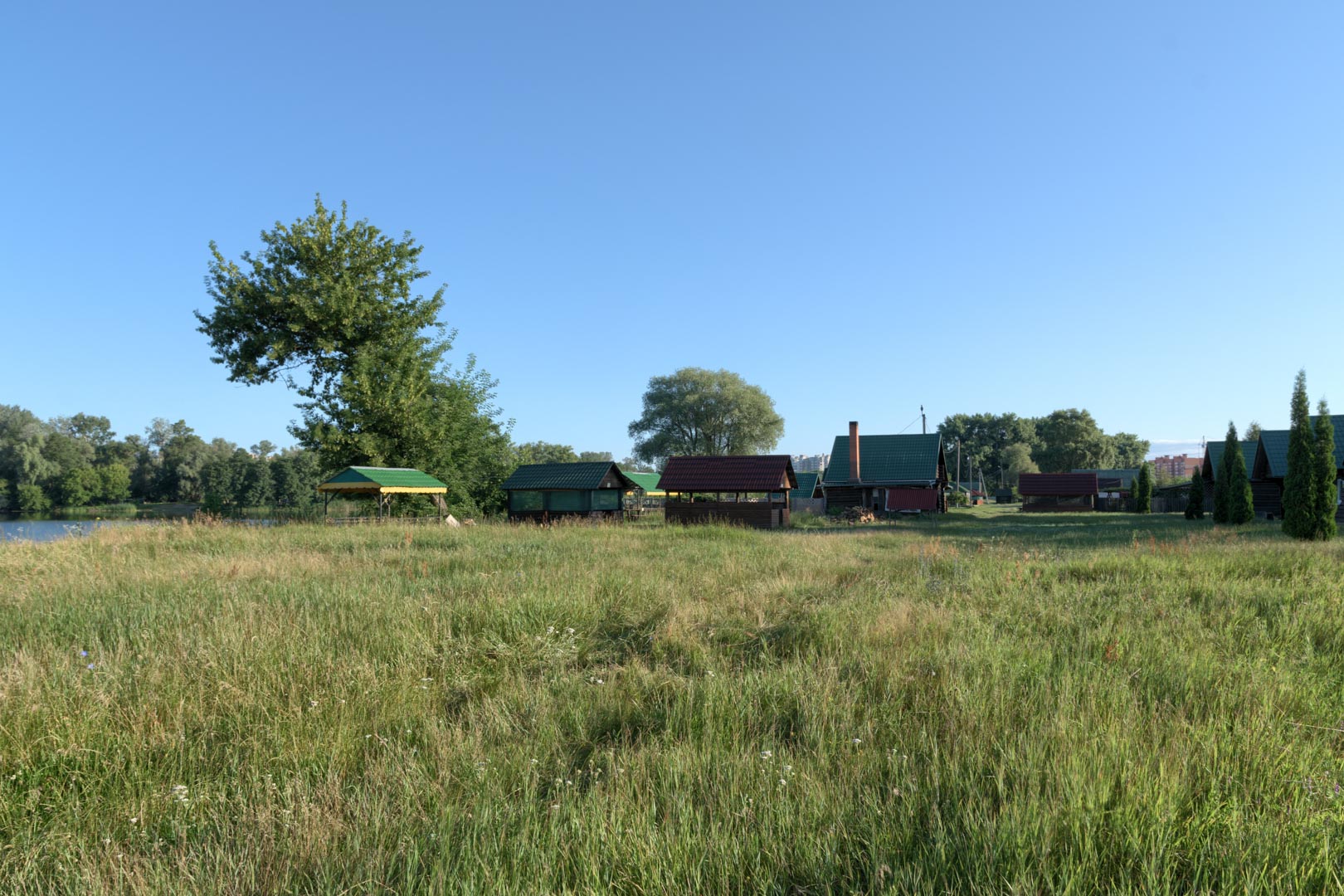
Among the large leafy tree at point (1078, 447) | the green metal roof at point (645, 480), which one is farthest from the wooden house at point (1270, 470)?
the large leafy tree at point (1078, 447)

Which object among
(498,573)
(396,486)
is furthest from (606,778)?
(396,486)

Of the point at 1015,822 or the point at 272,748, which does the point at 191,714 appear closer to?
the point at 272,748

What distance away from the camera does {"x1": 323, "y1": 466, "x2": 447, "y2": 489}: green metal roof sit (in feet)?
94.8

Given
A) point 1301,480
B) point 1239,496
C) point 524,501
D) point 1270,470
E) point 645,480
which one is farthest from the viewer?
point 645,480

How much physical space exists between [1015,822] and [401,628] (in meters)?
5.55

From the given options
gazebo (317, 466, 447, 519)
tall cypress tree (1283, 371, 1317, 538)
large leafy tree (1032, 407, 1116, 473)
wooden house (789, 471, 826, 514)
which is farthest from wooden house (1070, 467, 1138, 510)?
gazebo (317, 466, 447, 519)

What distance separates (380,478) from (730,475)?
17.0 metres

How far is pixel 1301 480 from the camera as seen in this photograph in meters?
20.6

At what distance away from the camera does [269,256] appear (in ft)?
109

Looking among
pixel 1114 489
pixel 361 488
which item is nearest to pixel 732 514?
pixel 361 488

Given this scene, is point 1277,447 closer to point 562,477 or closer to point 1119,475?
point 562,477

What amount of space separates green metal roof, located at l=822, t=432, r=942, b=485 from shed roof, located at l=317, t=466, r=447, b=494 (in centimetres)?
2705

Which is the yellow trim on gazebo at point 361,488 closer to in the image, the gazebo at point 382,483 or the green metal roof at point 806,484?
the gazebo at point 382,483

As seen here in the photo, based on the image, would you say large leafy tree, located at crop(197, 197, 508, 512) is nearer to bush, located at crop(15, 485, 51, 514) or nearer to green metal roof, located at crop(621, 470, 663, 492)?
green metal roof, located at crop(621, 470, 663, 492)
